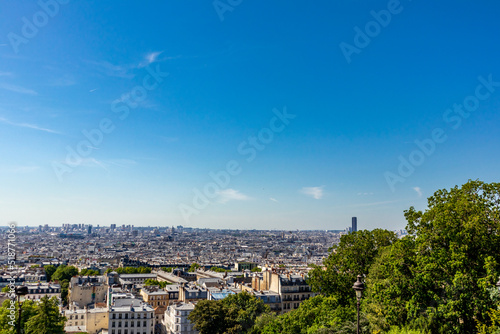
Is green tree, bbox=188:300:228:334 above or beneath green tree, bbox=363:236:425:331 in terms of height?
beneath

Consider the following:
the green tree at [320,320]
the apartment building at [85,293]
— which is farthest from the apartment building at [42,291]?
the green tree at [320,320]

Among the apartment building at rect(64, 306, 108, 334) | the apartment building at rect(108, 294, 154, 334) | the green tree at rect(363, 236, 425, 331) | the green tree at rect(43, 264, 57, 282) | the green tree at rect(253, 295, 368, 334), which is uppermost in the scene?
the green tree at rect(363, 236, 425, 331)

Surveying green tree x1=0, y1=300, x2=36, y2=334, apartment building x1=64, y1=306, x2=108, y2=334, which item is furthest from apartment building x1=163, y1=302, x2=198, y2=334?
green tree x1=0, y1=300, x2=36, y2=334

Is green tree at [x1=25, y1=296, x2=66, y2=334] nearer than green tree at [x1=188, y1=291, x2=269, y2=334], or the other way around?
green tree at [x1=25, y1=296, x2=66, y2=334]

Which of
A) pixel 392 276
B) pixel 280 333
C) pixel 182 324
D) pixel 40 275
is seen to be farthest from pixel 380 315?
pixel 40 275

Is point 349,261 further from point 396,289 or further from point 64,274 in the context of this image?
point 64,274

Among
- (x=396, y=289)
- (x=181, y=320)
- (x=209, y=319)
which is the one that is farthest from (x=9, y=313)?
(x=396, y=289)

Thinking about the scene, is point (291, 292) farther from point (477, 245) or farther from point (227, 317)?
point (477, 245)

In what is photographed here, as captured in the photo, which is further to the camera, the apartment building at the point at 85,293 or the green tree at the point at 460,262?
the apartment building at the point at 85,293

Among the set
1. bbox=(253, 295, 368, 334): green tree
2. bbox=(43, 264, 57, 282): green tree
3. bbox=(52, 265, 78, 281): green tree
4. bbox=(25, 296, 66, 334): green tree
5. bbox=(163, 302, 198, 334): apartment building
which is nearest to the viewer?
bbox=(253, 295, 368, 334): green tree

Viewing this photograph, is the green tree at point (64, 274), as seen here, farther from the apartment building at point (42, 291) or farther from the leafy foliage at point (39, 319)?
the leafy foliage at point (39, 319)

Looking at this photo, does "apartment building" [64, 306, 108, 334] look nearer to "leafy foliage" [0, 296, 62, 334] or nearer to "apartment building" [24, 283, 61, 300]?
"apartment building" [24, 283, 61, 300]
